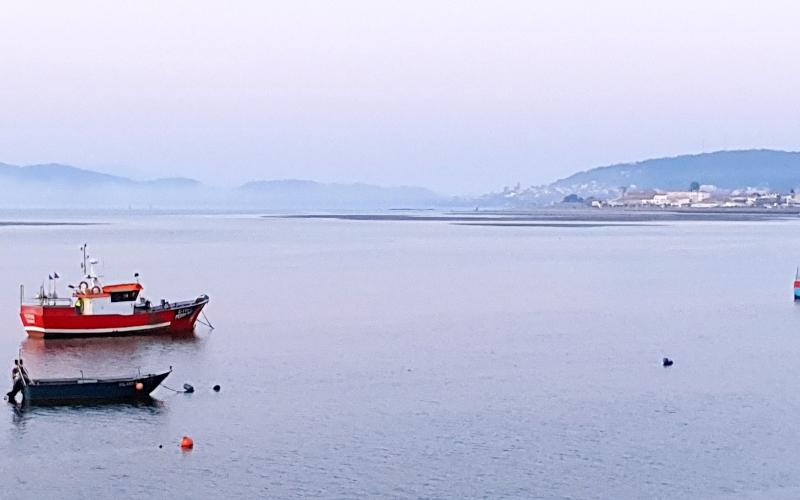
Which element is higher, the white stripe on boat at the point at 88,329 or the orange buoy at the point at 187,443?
the white stripe on boat at the point at 88,329

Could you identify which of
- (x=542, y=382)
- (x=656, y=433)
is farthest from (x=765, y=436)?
(x=542, y=382)

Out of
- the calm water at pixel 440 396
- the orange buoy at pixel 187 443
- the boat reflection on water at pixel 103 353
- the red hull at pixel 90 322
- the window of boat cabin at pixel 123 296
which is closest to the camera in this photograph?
the calm water at pixel 440 396

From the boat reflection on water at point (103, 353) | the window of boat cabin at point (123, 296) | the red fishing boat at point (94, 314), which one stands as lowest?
Result: the boat reflection on water at point (103, 353)

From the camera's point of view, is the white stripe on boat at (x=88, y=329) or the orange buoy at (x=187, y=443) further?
the white stripe on boat at (x=88, y=329)

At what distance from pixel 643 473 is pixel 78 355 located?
19495 mm

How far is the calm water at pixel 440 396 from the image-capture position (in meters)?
Answer: 20.4

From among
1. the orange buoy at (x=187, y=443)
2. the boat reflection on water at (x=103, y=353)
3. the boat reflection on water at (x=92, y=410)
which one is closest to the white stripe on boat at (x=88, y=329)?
the boat reflection on water at (x=103, y=353)

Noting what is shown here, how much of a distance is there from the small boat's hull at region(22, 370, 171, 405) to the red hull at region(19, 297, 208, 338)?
1065 cm

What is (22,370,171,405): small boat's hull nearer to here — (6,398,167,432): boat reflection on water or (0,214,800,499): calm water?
(6,398,167,432): boat reflection on water

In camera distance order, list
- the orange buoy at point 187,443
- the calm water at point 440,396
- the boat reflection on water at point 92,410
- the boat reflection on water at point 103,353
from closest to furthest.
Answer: the calm water at point 440,396
the orange buoy at point 187,443
the boat reflection on water at point 92,410
the boat reflection on water at point 103,353

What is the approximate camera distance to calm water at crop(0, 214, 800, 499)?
805 inches

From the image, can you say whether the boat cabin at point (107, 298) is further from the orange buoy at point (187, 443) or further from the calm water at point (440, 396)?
the orange buoy at point (187, 443)

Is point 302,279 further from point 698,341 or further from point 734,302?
point 698,341

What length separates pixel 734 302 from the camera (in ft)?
156
